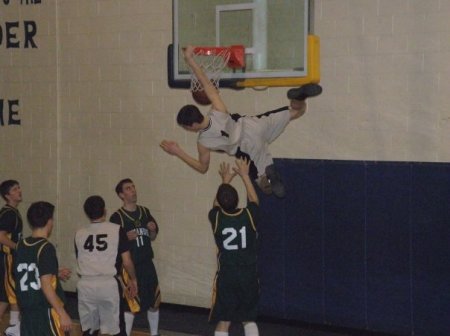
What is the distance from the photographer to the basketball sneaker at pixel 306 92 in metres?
8.61

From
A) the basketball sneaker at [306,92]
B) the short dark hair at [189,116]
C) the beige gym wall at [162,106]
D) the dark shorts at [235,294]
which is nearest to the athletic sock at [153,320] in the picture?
the beige gym wall at [162,106]

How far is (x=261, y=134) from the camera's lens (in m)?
9.39

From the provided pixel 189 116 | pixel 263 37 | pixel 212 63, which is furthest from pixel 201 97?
pixel 189 116

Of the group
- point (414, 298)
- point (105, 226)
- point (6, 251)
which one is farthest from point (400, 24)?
point (6, 251)

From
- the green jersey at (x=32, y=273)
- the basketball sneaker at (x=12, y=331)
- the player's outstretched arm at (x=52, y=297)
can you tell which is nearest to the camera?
the player's outstretched arm at (x=52, y=297)

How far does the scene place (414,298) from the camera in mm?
9391

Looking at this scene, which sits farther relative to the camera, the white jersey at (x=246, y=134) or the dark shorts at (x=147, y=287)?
the dark shorts at (x=147, y=287)

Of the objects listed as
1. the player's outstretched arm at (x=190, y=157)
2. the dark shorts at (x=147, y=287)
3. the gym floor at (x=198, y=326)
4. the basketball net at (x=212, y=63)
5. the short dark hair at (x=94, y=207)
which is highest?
the basketball net at (x=212, y=63)

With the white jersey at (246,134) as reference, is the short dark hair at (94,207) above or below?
below

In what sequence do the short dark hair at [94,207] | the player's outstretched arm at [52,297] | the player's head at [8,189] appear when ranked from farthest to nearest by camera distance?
the player's head at [8,189] < the short dark hair at [94,207] < the player's outstretched arm at [52,297]

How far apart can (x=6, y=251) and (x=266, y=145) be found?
3.15m

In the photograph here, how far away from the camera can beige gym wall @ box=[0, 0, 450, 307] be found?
9.32 meters

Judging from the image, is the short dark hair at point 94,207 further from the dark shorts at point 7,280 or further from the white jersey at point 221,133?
the dark shorts at point 7,280

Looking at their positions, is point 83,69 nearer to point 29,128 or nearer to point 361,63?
point 29,128
